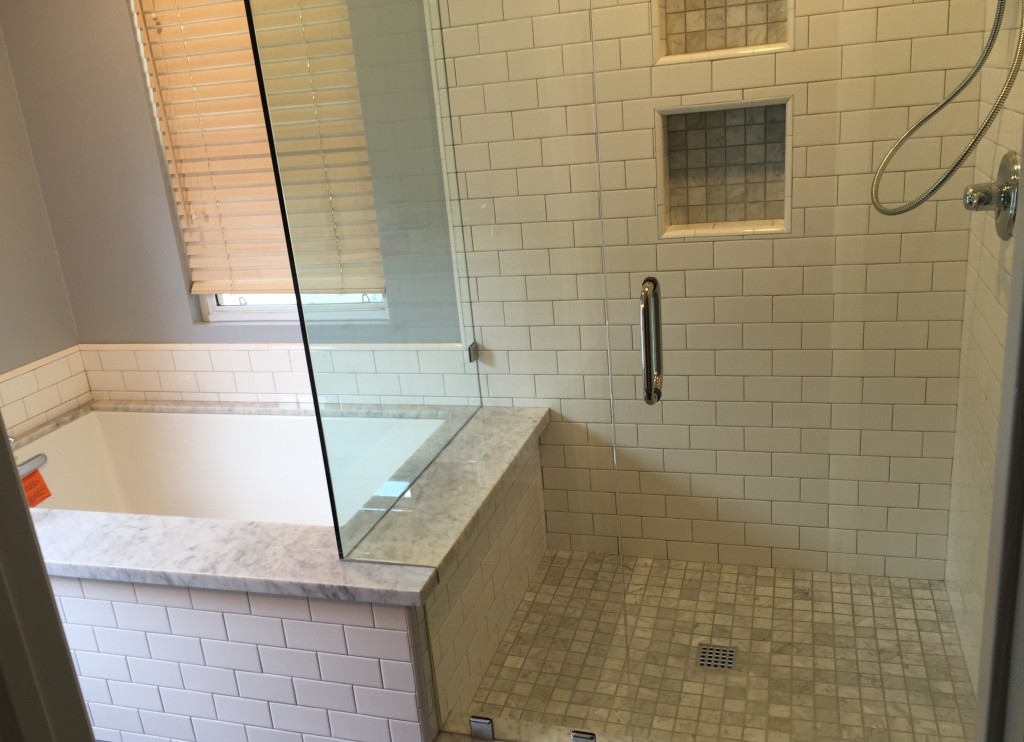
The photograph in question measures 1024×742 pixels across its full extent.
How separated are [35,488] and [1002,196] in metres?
3.02

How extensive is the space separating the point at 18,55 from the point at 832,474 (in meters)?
3.21

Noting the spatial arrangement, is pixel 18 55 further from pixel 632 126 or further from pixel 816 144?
pixel 816 144

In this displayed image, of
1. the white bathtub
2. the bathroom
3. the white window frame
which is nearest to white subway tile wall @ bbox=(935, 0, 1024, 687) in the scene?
the bathroom

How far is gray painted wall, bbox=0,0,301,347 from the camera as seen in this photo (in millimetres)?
3088

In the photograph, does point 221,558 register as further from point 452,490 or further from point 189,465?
point 189,465

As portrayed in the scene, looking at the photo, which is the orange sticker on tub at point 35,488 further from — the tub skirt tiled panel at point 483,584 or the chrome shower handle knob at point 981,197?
the chrome shower handle knob at point 981,197

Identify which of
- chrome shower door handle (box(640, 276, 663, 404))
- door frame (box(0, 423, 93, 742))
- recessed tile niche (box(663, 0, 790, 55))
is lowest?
chrome shower door handle (box(640, 276, 663, 404))

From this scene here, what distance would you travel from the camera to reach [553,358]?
278 centimetres

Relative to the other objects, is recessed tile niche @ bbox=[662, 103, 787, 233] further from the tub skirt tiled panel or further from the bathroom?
the tub skirt tiled panel

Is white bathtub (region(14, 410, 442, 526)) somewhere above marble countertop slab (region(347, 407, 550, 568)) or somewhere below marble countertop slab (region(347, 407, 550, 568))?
below

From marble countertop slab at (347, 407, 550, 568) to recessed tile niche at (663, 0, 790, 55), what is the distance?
47.9 inches

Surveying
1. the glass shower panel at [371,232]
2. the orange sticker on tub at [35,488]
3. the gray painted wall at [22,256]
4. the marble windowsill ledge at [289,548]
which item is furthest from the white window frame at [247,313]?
the marble windowsill ledge at [289,548]

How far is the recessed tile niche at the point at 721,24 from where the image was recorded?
2391 millimetres

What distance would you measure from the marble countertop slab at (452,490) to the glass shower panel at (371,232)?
41 millimetres
